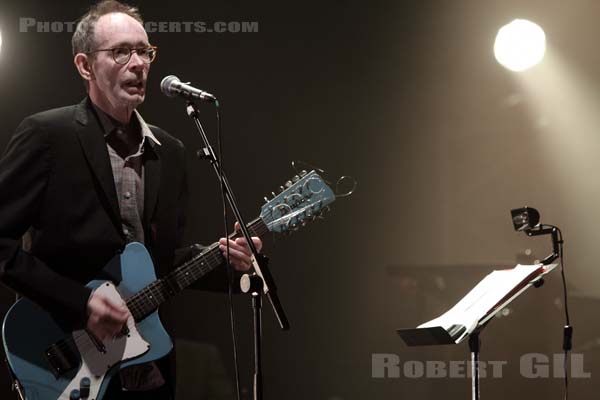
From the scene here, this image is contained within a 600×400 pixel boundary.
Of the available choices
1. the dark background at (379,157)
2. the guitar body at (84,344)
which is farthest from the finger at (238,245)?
the dark background at (379,157)

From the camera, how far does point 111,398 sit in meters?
2.88

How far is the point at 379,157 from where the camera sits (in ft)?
15.0

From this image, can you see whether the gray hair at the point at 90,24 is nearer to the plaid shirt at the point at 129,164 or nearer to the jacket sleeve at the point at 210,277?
the plaid shirt at the point at 129,164

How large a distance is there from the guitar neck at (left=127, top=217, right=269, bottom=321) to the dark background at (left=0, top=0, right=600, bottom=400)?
4.34 feet

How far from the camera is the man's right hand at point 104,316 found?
9.47ft

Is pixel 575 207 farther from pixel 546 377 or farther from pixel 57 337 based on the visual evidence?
pixel 57 337

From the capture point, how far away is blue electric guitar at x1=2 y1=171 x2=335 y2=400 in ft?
9.34

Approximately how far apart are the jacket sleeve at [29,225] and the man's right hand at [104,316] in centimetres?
4

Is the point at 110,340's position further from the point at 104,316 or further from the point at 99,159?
the point at 99,159

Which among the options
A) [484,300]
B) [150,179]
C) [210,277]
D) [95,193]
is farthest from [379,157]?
[95,193]

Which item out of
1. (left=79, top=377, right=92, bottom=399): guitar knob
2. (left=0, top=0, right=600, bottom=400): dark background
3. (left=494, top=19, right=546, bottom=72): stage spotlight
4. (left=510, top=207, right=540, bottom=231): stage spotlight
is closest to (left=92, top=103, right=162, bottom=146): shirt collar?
(left=79, top=377, right=92, bottom=399): guitar knob

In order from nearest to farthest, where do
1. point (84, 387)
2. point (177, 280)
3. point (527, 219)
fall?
point (84, 387) → point (177, 280) → point (527, 219)

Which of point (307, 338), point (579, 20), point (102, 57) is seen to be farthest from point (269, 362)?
point (579, 20)

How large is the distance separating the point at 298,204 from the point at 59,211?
0.88 m
